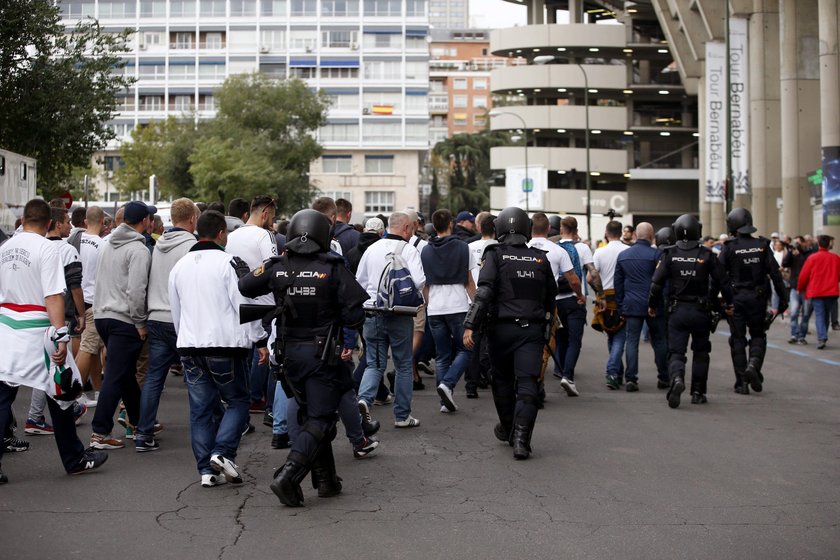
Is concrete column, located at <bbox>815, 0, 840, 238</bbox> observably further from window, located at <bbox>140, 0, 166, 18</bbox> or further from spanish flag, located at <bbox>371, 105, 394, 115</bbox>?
window, located at <bbox>140, 0, 166, 18</bbox>

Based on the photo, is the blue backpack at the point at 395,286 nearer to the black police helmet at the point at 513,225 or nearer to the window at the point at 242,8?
the black police helmet at the point at 513,225

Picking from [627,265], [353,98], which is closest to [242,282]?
[627,265]

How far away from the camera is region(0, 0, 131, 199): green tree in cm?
2169

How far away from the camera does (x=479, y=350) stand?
12883mm

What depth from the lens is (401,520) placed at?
679cm

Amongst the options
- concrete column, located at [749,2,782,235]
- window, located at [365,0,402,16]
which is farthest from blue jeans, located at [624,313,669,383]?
window, located at [365,0,402,16]

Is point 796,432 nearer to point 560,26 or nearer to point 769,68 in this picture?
point 769,68

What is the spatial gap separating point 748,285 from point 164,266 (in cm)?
692

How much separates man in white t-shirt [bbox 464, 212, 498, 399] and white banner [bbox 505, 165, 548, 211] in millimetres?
58328

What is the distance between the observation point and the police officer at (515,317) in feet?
28.9

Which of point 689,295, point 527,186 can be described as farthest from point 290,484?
point 527,186

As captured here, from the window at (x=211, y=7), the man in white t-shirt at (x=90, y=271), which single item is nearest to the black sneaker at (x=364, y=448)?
the man in white t-shirt at (x=90, y=271)

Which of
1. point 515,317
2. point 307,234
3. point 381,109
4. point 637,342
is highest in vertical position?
point 381,109

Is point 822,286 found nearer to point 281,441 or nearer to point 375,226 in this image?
point 375,226
